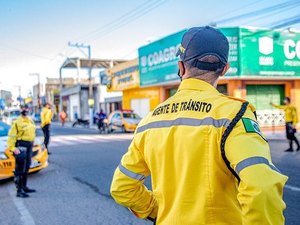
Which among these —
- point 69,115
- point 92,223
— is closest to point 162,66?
point 92,223

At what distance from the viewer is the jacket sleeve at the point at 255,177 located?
1289 mm

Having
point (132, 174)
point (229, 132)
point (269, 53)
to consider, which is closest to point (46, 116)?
point (132, 174)

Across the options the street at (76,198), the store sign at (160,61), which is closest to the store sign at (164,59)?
the store sign at (160,61)

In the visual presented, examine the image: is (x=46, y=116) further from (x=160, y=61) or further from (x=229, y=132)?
(x=160, y=61)

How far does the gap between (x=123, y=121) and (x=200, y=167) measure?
2149 centimetres

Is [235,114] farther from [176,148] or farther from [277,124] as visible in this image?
[277,124]

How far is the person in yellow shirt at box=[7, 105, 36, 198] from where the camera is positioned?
6688 mm

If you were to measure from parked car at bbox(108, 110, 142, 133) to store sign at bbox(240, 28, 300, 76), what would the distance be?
7.69 meters

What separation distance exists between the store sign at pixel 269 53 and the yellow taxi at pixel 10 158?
13.5m

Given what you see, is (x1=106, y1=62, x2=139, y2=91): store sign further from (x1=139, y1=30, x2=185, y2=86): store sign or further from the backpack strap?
the backpack strap

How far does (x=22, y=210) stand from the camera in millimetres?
5707

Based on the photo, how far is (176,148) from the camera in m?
1.61

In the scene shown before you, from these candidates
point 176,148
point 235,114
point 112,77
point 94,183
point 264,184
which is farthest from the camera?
point 112,77

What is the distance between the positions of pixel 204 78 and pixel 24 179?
19.5ft
